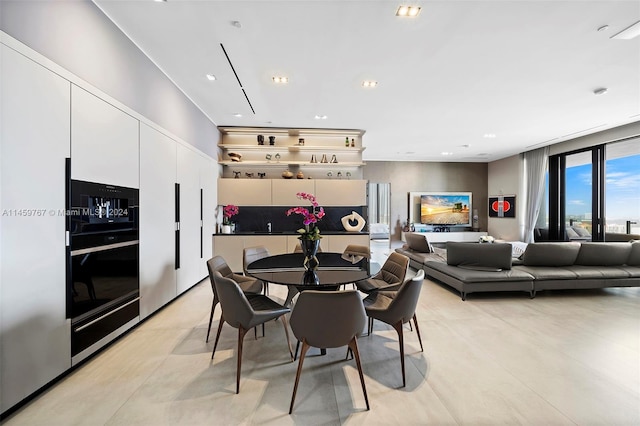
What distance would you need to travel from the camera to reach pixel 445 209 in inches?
362

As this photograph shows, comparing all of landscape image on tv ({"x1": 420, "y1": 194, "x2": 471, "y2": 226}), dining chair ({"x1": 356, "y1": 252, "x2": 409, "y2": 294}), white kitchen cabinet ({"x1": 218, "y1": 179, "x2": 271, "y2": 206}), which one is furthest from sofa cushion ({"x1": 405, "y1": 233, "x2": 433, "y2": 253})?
landscape image on tv ({"x1": 420, "y1": 194, "x2": 471, "y2": 226})

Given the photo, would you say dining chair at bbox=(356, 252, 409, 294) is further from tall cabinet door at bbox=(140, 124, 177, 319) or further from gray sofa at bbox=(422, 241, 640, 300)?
tall cabinet door at bbox=(140, 124, 177, 319)

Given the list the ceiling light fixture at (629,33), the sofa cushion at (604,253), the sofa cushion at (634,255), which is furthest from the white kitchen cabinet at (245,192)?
the sofa cushion at (634,255)

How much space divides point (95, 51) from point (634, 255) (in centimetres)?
744

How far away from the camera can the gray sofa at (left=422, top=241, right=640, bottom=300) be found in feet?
13.0

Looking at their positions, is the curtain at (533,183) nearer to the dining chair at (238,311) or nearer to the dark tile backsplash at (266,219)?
the dark tile backsplash at (266,219)

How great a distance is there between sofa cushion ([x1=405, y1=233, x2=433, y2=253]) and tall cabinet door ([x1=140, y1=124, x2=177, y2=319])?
14.6 ft

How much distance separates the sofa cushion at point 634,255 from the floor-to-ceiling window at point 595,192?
1.28 meters

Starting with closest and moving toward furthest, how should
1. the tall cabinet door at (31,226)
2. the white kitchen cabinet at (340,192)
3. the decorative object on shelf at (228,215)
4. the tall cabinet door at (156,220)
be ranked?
the tall cabinet door at (31,226) < the tall cabinet door at (156,220) < the decorative object on shelf at (228,215) < the white kitchen cabinet at (340,192)

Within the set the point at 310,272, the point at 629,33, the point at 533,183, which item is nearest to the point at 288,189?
the point at 310,272

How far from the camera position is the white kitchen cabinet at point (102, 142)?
84.7 inches

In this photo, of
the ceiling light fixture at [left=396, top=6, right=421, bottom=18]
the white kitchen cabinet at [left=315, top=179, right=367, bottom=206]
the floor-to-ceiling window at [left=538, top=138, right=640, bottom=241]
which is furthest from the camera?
the white kitchen cabinet at [left=315, top=179, right=367, bottom=206]

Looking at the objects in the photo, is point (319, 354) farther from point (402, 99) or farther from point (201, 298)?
point (402, 99)

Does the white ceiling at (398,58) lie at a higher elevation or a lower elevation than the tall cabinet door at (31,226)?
higher
